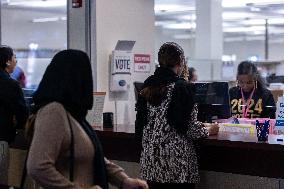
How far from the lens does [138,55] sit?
5.43 m

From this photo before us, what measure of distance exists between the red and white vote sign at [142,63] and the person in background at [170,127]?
200 cm

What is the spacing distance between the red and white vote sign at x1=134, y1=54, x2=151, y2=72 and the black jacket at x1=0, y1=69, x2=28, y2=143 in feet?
5.37

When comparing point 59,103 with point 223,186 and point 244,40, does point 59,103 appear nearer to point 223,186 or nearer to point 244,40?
point 223,186

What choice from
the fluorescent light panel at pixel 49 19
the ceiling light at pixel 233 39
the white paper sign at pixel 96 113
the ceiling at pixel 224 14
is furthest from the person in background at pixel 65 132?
the ceiling light at pixel 233 39

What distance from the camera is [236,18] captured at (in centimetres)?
1617

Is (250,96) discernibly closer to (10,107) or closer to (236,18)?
(10,107)

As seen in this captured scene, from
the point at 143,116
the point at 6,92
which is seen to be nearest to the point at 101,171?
the point at 143,116

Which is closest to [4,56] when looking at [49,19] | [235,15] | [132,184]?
[132,184]

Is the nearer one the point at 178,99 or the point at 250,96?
the point at 178,99

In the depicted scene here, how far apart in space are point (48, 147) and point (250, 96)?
10.6ft

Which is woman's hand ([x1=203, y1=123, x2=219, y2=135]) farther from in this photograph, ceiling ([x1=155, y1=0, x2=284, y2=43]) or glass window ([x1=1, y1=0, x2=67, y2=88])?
glass window ([x1=1, y1=0, x2=67, y2=88])

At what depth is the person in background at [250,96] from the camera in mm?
4898

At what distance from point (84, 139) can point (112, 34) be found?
120 inches

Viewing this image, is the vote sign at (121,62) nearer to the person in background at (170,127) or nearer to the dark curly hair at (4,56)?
the dark curly hair at (4,56)
